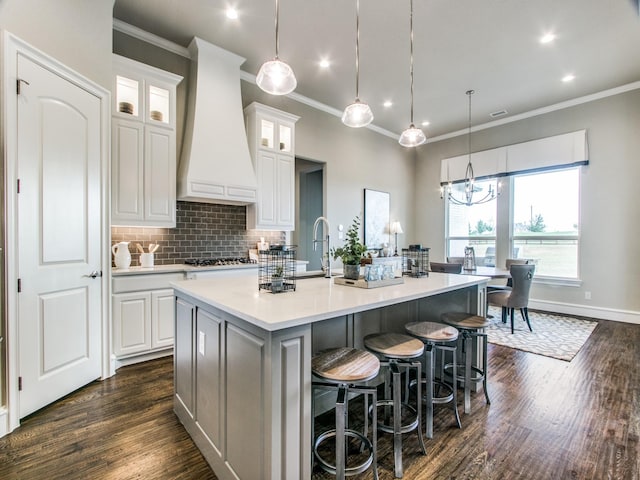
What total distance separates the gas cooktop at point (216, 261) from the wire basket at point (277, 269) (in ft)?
6.28

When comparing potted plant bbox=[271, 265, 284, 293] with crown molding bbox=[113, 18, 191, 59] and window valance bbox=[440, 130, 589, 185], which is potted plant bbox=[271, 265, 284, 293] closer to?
crown molding bbox=[113, 18, 191, 59]

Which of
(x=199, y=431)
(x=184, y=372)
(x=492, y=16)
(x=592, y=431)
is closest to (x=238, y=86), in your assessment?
(x=492, y=16)

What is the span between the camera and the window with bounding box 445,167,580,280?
17.4ft

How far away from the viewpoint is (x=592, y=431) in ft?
6.77

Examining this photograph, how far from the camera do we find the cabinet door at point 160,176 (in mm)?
3332

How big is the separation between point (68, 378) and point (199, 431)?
57.4 inches

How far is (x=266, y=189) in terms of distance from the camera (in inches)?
170

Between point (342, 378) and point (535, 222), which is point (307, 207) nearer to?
point (535, 222)

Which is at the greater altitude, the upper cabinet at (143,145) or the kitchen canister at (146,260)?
the upper cabinet at (143,145)

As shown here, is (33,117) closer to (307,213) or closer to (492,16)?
(492,16)

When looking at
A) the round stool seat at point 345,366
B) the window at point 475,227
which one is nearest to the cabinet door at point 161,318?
the round stool seat at point 345,366

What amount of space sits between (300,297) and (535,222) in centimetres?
578

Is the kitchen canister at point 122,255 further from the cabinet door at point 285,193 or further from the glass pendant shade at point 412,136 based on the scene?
the glass pendant shade at point 412,136

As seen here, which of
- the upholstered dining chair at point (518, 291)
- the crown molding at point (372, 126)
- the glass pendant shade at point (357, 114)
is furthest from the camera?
the upholstered dining chair at point (518, 291)
